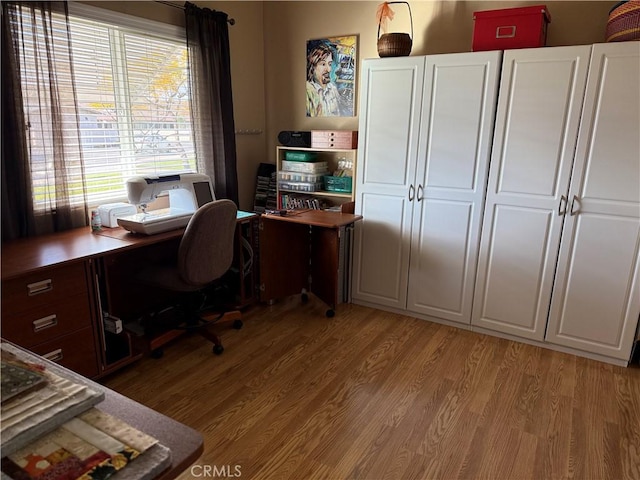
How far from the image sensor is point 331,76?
3588mm

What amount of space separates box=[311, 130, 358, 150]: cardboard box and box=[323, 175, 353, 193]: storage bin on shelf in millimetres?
259

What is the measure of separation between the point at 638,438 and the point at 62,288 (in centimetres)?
279

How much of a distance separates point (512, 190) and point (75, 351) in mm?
2610

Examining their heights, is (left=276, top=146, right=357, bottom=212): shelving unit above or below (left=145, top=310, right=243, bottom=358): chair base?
above

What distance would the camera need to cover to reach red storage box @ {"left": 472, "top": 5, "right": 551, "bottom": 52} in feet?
8.34

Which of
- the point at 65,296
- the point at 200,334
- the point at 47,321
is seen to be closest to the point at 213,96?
the point at 200,334

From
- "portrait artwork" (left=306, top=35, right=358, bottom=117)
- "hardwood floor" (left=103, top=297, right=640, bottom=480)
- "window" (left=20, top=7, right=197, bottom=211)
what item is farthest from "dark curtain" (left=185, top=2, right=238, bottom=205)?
"hardwood floor" (left=103, top=297, right=640, bottom=480)

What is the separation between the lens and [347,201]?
3.70 metres

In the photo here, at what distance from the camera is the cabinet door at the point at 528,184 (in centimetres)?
248

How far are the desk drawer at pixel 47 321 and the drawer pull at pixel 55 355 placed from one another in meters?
0.07

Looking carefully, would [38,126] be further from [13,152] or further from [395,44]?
[395,44]

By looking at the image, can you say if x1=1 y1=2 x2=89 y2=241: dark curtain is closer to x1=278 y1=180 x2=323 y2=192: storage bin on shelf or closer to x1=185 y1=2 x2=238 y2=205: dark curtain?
x1=185 y1=2 x2=238 y2=205: dark curtain

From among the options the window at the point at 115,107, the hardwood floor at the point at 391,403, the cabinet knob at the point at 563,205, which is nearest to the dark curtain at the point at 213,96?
the window at the point at 115,107

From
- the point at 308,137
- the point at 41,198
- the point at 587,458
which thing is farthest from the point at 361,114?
the point at 587,458
